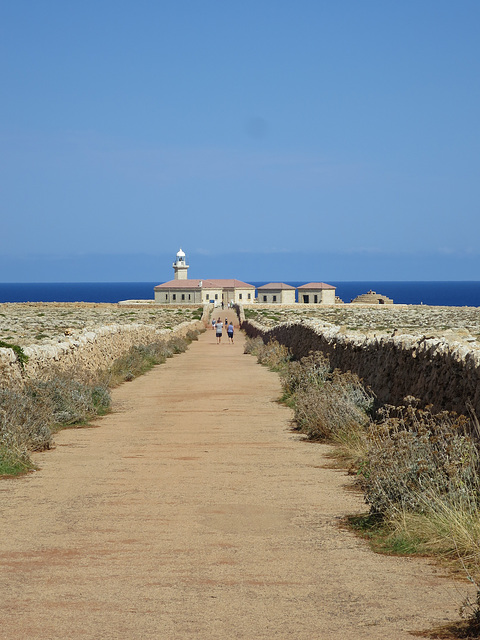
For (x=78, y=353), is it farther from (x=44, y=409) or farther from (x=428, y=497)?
(x=428, y=497)

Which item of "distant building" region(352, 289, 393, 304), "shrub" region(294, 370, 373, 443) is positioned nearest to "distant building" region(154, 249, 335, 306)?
"distant building" region(352, 289, 393, 304)

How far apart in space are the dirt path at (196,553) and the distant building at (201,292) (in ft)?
340

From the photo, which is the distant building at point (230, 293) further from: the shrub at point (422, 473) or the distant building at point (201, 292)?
the shrub at point (422, 473)

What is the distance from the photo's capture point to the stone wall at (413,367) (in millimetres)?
7715

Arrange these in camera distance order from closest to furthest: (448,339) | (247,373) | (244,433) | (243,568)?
(243,568) → (448,339) → (244,433) → (247,373)

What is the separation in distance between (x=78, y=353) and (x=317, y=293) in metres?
102

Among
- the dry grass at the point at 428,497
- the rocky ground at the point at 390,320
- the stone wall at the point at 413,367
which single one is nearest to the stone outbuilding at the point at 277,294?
the rocky ground at the point at 390,320

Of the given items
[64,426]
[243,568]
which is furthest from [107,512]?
[64,426]

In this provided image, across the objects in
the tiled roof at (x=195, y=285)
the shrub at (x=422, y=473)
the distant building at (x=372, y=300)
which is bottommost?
the shrub at (x=422, y=473)

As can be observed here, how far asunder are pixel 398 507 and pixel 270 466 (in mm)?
3117

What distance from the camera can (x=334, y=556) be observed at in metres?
5.76

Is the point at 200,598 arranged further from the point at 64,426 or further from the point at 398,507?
the point at 64,426

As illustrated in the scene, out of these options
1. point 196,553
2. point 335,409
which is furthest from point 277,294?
point 196,553

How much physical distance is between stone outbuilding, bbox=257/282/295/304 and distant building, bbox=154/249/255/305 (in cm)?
275
